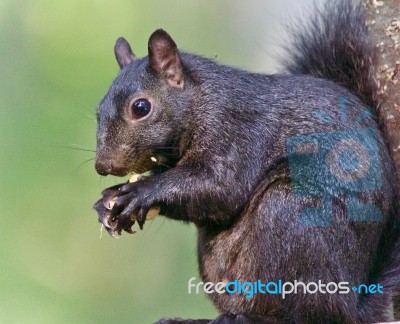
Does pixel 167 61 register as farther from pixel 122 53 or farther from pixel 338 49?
pixel 338 49

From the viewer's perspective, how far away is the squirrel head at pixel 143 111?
3.55 meters

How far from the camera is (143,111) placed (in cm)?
359

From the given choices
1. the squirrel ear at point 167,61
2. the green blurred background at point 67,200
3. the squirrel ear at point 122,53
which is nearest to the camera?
the squirrel ear at point 167,61

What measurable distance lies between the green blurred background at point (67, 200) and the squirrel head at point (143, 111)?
2.23m

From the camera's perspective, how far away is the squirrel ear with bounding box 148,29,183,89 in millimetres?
3664

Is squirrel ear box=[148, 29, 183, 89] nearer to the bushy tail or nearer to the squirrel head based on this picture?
the squirrel head

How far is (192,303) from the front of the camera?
5805mm

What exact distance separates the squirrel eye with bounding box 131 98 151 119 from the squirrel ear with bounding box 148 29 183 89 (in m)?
0.16

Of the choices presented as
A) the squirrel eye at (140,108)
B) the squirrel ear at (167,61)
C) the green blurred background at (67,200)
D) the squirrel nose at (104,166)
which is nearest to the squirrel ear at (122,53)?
A: the squirrel ear at (167,61)

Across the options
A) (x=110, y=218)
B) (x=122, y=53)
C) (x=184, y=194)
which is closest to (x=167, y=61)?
(x=122, y=53)

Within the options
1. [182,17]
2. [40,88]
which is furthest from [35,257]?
[182,17]

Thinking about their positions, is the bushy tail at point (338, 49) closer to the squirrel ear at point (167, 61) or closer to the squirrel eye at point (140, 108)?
the squirrel ear at point (167, 61)

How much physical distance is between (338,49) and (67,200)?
298cm

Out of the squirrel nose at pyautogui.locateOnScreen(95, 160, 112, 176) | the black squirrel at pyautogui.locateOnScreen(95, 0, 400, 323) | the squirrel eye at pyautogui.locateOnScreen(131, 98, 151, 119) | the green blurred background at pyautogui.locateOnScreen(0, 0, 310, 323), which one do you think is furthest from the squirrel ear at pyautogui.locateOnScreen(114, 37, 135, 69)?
the green blurred background at pyautogui.locateOnScreen(0, 0, 310, 323)
